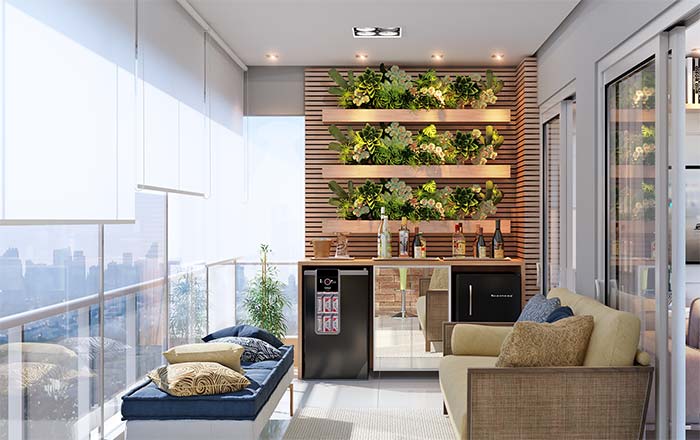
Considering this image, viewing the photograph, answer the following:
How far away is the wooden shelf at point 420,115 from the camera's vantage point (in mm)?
6516

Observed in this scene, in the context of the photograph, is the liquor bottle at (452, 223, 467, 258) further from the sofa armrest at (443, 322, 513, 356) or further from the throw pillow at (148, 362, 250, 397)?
the throw pillow at (148, 362, 250, 397)

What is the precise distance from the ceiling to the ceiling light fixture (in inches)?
2.5

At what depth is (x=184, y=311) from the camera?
5398 millimetres

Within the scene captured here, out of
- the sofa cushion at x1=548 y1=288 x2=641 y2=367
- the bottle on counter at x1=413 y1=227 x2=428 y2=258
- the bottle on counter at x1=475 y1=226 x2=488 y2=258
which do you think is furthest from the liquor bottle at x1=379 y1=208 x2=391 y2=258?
the sofa cushion at x1=548 y1=288 x2=641 y2=367

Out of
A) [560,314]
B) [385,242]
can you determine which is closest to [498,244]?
[385,242]

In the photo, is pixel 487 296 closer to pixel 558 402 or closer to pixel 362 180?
pixel 362 180

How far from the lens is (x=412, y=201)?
6652 millimetres

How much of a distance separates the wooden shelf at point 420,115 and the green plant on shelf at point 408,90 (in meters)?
0.08

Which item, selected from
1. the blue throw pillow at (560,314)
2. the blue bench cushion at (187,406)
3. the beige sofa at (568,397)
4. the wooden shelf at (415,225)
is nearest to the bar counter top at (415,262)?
the wooden shelf at (415,225)

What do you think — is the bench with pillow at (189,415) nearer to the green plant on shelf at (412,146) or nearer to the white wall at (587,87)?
the white wall at (587,87)

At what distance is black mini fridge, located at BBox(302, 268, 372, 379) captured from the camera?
20.2 ft

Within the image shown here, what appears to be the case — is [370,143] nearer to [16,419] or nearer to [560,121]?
[560,121]

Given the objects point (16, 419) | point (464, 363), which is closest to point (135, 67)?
point (16, 419)

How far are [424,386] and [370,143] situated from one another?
2193 mm
